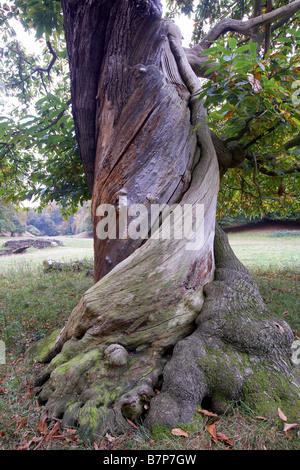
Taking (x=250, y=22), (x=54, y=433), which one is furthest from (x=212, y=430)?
(x=250, y=22)

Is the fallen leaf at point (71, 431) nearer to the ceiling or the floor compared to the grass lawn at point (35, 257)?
nearer to the ceiling

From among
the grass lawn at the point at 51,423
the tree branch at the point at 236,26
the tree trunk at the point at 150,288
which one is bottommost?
the grass lawn at the point at 51,423

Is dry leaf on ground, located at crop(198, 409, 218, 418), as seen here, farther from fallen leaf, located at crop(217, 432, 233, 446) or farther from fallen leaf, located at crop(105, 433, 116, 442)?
fallen leaf, located at crop(105, 433, 116, 442)

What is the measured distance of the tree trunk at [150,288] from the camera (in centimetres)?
170

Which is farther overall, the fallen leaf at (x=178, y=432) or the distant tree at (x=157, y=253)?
the distant tree at (x=157, y=253)

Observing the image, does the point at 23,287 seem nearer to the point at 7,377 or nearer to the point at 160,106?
the point at 7,377

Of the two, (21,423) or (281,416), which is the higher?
(281,416)

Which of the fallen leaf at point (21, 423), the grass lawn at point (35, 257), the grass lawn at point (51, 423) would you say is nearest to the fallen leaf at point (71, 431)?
the grass lawn at point (51, 423)

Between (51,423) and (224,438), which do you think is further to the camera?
(51,423)

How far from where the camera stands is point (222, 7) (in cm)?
645

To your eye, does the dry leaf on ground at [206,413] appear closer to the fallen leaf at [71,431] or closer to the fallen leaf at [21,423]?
the fallen leaf at [71,431]

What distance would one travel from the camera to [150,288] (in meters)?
2.06

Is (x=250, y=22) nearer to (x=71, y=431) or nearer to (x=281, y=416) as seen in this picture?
(x=281, y=416)
